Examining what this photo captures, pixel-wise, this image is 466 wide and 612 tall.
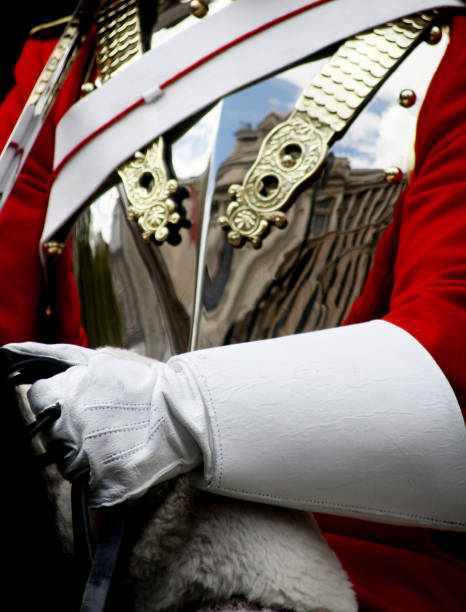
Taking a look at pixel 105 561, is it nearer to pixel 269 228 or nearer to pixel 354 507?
pixel 354 507

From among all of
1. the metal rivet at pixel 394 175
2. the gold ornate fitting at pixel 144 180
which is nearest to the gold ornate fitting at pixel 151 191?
the gold ornate fitting at pixel 144 180

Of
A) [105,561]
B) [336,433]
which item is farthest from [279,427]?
[105,561]

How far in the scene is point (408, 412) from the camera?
606 mm

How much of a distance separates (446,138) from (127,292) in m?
0.47

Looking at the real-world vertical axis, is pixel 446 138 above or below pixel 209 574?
above

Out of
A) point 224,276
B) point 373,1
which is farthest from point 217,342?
point 373,1

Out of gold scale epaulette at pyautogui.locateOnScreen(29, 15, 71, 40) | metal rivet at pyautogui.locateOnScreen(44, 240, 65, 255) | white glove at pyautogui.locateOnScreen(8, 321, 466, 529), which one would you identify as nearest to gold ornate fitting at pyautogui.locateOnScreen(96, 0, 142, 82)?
gold scale epaulette at pyautogui.locateOnScreen(29, 15, 71, 40)

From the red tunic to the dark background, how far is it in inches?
13.6

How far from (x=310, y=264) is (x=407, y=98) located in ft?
0.78

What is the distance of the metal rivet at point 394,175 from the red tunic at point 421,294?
0.07 ft

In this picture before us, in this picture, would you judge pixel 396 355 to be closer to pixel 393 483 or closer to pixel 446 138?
pixel 393 483

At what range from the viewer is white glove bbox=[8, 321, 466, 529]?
0.58 m

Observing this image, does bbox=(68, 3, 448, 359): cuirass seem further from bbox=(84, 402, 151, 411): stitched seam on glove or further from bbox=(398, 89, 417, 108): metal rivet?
bbox=(84, 402, 151, 411): stitched seam on glove

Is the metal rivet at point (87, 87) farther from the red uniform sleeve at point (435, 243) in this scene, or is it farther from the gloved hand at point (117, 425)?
the gloved hand at point (117, 425)
